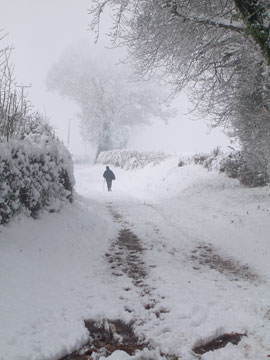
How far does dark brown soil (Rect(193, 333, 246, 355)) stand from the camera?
324 centimetres

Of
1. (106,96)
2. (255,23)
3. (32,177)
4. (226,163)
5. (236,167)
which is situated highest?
(106,96)

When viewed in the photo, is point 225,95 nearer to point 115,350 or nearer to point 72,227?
point 72,227

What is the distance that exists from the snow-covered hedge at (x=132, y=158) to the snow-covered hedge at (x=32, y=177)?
15502 millimetres

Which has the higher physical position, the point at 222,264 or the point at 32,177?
the point at 32,177

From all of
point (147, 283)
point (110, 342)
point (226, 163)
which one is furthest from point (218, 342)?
point (226, 163)

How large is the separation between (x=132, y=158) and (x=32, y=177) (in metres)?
22.5

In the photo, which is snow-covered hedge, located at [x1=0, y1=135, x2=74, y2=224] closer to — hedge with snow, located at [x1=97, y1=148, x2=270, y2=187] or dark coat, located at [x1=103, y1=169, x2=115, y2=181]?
hedge with snow, located at [x1=97, y1=148, x2=270, y2=187]

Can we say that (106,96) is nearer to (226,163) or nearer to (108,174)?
(108,174)

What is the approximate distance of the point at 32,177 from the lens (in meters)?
7.07

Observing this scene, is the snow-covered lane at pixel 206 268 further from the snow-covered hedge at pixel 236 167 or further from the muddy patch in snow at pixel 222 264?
the snow-covered hedge at pixel 236 167

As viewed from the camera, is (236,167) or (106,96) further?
(106,96)

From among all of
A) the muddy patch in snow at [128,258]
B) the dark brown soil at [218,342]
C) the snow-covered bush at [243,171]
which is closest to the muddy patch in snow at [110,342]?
the dark brown soil at [218,342]

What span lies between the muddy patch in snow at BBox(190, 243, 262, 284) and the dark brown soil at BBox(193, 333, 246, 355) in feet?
6.51

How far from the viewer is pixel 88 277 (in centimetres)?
534
